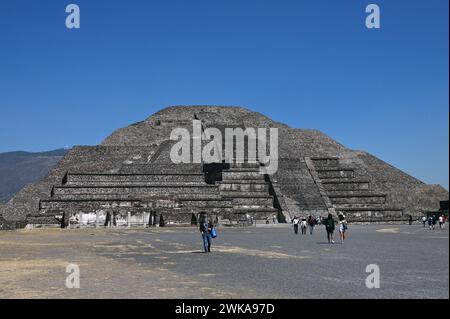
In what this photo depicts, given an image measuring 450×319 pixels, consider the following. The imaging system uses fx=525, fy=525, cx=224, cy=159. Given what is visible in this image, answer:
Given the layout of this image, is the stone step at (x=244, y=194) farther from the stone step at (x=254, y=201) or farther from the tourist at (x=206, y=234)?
the tourist at (x=206, y=234)

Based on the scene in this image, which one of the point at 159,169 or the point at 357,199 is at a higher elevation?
the point at 159,169

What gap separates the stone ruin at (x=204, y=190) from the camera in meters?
36.4

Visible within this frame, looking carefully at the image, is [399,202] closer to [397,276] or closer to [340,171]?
[340,171]

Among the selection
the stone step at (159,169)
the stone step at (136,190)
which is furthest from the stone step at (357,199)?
the stone step at (159,169)

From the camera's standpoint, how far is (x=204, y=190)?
4066 cm

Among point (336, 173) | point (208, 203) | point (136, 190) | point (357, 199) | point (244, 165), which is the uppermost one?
point (244, 165)

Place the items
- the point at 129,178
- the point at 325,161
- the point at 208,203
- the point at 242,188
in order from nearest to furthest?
1. the point at 208,203
2. the point at 242,188
3. the point at 129,178
4. the point at 325,161

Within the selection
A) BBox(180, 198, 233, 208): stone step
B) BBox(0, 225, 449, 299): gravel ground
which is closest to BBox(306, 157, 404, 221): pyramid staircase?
BBox(180, 198, 233, 208): stone step

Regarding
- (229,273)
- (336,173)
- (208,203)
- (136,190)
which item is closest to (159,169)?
(136,190)

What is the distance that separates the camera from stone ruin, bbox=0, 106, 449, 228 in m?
36.4

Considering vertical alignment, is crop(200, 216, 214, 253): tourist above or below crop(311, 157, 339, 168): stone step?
below

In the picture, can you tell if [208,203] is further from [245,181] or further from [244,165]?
[244,165]

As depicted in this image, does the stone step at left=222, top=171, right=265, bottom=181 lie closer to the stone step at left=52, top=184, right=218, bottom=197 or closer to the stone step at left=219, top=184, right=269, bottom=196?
the stone step at left=219, top=184, right=269, bottom=196
